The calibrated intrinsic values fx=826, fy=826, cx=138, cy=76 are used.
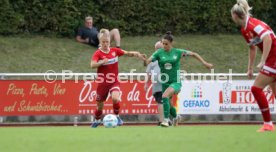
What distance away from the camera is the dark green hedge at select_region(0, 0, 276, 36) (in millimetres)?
28266

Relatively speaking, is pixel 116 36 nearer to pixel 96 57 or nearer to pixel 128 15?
pixel 128 15

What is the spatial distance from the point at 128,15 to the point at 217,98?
21.5 ft

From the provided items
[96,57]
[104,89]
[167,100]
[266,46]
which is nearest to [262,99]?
[266,46]

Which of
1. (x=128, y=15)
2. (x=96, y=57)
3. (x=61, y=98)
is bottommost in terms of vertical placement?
(x=61, y=98)

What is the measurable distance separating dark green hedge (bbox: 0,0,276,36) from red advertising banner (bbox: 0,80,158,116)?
16.2ft

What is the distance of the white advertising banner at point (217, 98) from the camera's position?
2428cm

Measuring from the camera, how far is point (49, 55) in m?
27.2

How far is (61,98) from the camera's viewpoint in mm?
23719

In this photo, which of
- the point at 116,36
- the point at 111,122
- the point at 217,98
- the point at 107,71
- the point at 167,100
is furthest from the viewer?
the point at 116,36

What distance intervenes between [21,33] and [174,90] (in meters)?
11.7
